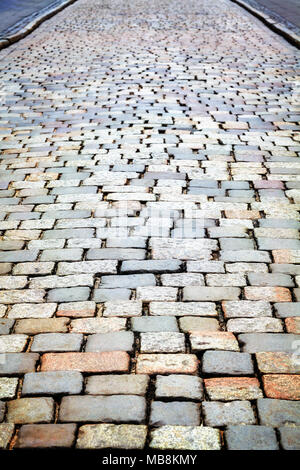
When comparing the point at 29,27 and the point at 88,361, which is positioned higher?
the point at 29,27

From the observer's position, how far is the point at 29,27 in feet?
37.9

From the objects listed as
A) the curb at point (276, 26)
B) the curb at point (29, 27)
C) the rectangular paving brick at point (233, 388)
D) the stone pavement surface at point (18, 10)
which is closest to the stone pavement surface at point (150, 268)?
the rectangular paving brick at point (233, 388)

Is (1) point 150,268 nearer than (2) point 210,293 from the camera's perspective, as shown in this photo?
No

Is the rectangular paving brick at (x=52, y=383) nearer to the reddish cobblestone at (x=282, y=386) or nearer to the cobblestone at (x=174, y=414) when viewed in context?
the cobblestone at (x=174, y=414)

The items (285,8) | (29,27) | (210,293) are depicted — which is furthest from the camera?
(285,8)

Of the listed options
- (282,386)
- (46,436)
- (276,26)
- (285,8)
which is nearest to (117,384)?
(46,436)

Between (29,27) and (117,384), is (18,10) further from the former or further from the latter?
(117,384)

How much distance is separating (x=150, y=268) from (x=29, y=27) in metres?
10.9

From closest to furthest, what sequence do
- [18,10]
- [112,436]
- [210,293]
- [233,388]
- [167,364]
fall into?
1. [112,436]
2. [233,388]
3. [167,364]
4. [210,293]
5. [18,10]

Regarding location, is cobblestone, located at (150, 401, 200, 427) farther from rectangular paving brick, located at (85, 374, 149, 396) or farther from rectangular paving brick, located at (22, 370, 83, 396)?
rectangular paving brick, located at (22, 370, 83, 396)

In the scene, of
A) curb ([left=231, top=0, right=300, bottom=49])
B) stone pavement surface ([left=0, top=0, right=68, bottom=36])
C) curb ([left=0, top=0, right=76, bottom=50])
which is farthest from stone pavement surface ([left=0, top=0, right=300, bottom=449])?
stone pavement surface ([left=0, top=0, right=68, bottom=36])

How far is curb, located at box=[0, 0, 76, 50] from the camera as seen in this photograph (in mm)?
9967

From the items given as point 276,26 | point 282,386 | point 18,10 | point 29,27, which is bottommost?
point 282,386

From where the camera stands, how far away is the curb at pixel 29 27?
392 inches
